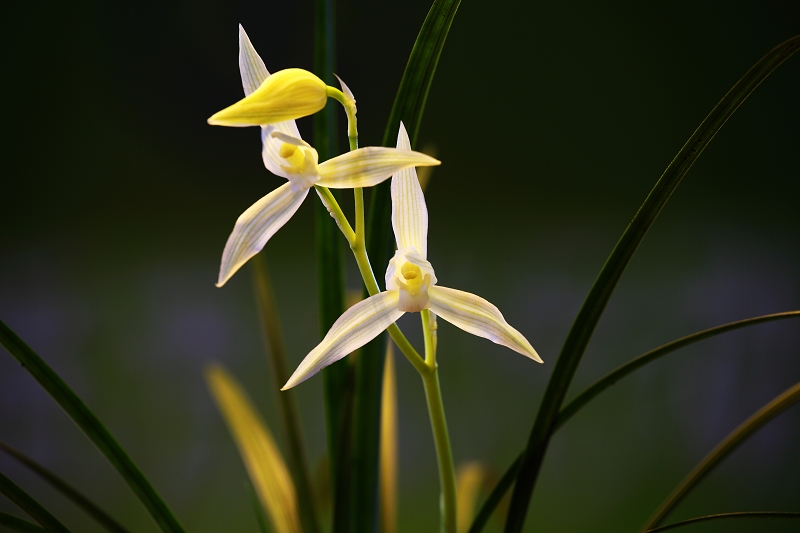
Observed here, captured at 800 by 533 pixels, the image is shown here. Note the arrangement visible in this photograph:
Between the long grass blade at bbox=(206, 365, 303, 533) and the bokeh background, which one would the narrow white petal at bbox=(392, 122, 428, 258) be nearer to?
the long grass blade at bbox=(206, 365, 303, 533)

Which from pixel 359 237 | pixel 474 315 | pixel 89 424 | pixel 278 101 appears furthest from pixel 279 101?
pixel 89 424

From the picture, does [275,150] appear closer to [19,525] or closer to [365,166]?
[365,166]

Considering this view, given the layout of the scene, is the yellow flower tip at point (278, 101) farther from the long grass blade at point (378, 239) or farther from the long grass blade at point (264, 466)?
the long grass blade at point (264, 466)

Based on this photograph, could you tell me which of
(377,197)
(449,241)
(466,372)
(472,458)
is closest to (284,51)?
(449,241)

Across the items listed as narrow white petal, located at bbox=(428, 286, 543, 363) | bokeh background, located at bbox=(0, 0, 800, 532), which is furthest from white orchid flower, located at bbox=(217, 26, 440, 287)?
bokeh background, located at bbox=(0, 0, 800, 532)

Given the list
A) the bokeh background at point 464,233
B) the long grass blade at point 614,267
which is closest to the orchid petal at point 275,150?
the long grass blade at point 614,267

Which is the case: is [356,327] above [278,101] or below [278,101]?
below
